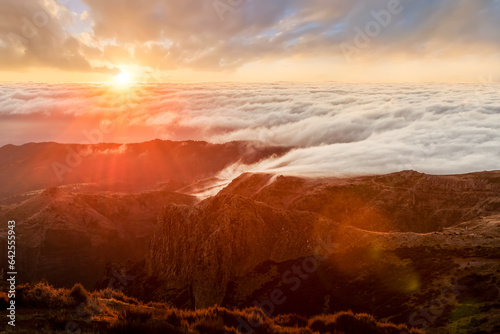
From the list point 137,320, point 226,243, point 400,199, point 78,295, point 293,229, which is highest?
point 137,320

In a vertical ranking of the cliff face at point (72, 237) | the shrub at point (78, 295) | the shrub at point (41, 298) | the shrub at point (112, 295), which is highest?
the shrub at point (41, 298)

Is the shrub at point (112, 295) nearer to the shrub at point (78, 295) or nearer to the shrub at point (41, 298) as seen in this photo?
the shrub at point (78, 295)

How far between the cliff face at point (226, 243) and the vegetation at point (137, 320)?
6659cm

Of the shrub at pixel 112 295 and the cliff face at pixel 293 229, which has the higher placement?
the shrub at pixel 112 295

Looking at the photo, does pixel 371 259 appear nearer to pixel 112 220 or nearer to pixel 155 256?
pixel 155 256

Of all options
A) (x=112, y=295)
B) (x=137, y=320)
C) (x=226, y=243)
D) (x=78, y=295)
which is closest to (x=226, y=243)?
(x=226, y=243)

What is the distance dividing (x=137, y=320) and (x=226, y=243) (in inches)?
3448

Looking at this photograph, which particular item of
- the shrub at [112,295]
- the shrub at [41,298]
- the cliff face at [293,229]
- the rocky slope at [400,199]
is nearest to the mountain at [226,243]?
the cliff face at [293,229]

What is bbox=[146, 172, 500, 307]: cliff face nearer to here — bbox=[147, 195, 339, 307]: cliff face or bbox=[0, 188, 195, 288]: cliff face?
bbox=[147, 195, 339, 307]: cliff face

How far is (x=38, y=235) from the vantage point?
161m

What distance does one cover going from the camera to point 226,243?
103562 millimetres

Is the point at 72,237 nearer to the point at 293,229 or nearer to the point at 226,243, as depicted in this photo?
the point at 226,243

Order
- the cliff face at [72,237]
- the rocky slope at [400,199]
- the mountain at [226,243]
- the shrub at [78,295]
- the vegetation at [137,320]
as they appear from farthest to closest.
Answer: the rocky slope at [400,199] < the cliff face at [72,237] < the mountain at [226,243] < the shrub at [78,295] < the vegetation at [137,320]

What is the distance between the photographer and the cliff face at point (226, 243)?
310ft
